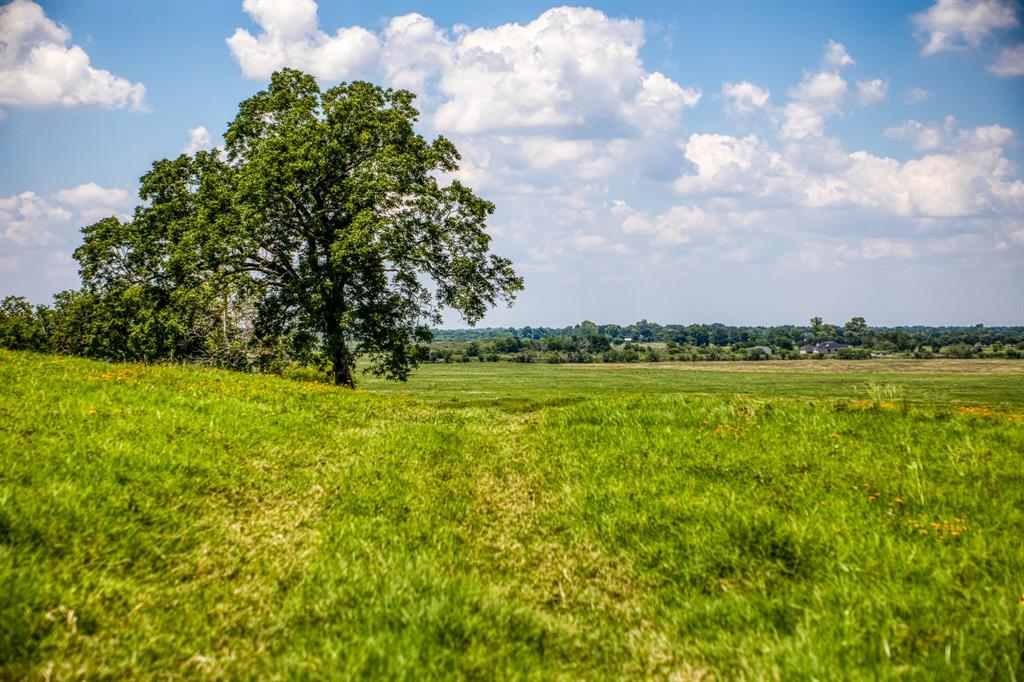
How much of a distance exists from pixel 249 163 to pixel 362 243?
8084 millimetres

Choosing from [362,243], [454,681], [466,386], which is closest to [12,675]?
[454,681]

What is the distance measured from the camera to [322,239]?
32625mm

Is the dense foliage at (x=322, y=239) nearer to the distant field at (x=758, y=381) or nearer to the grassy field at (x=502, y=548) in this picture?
the grassy field at (x=502, y=548)

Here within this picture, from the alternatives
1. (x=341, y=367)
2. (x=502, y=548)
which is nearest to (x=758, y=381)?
(x=341, y=367)

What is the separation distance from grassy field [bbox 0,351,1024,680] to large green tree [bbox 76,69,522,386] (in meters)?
18.9

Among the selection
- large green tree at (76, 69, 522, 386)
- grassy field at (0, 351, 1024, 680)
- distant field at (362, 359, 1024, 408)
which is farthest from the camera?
distant field at (362, 359, 1024, 408)

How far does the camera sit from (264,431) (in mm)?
11891

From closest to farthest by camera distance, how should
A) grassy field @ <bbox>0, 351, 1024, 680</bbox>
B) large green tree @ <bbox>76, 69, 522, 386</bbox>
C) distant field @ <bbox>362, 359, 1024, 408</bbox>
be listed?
grassy field @ <bbox>0, 351, 1024, 680</bbox> < large green tree @ <bbox>76, 69, 522, 386</bbox> < distant field @ <bbox>362, 359, 1024, 408</bbox>

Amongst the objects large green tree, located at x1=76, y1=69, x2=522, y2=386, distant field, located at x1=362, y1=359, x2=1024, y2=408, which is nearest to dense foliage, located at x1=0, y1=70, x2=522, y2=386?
large green tree, located at x1=76, y1=69, x2=522, y2=386

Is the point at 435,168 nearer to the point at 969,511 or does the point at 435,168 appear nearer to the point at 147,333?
the point at 147,333

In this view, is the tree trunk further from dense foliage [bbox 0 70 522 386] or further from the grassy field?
the grassy field

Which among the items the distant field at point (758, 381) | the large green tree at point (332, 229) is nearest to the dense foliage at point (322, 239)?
the large green tree at point (332, 229)

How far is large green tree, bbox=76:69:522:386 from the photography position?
29953 mm

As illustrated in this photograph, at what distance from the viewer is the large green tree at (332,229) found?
30.0m
